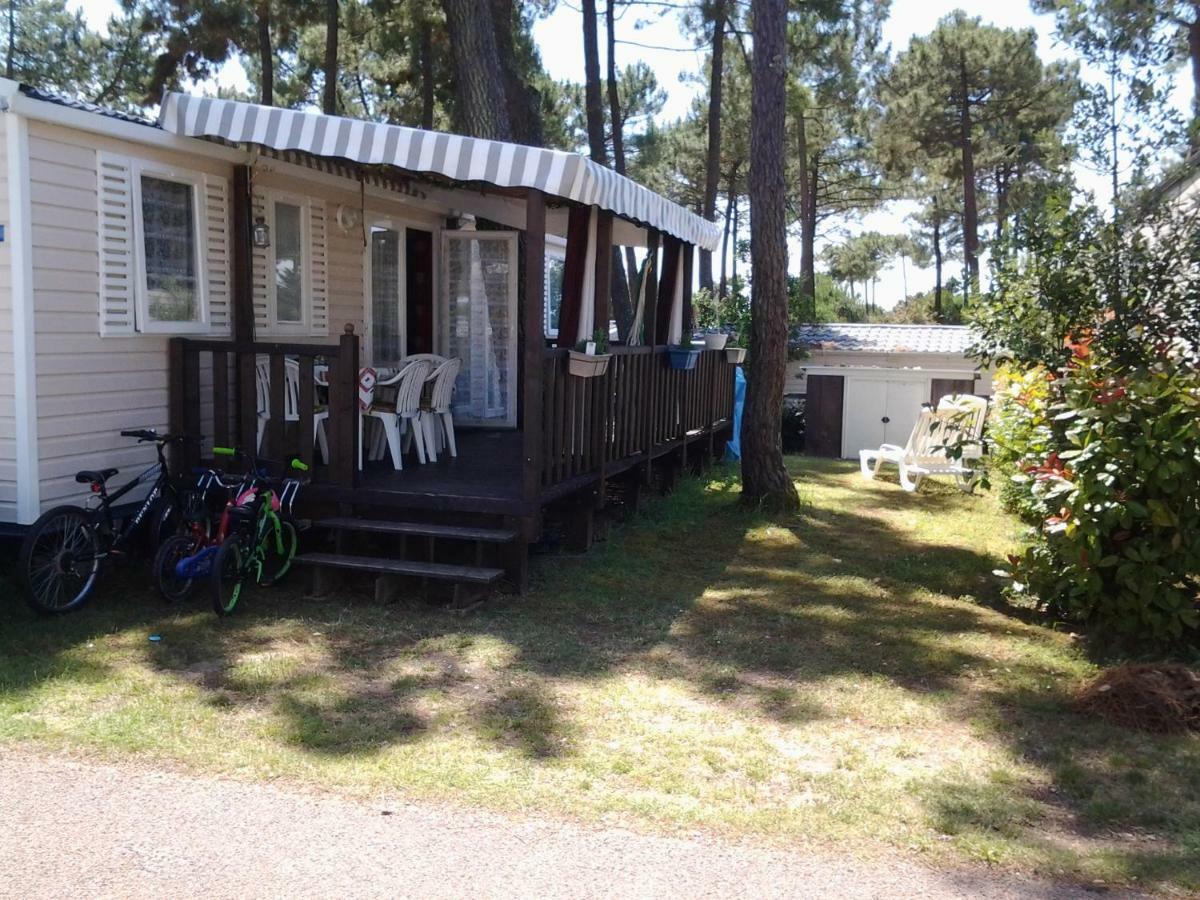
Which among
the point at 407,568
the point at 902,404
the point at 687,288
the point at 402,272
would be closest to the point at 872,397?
the point at 902,404

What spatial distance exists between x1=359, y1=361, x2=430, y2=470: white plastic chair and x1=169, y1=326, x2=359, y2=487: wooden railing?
64cm

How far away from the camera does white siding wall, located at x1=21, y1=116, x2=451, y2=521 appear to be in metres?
5.66

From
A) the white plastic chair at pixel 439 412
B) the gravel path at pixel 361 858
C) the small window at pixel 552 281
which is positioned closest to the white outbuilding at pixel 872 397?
the small window at pixel 552 281

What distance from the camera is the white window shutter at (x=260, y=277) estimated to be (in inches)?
284

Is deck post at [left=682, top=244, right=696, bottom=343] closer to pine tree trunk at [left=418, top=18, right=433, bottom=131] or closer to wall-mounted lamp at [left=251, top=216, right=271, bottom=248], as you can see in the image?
wall-mounted lamp at [left=251, top=216, right=271, bottom=248]

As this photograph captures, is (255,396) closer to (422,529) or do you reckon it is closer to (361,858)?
(422,529)

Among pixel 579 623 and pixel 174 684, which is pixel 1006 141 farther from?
pixel 174 684

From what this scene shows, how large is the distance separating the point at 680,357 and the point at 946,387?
33.1 feet

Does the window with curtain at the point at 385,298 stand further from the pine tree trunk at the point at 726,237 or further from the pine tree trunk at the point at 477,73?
the pine tree trunk at the point at 726,237

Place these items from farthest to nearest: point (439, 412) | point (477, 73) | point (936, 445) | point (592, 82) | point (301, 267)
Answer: point (592, 82), point (477, 73), point (936, 445), point (439, 412), point (301, 267)

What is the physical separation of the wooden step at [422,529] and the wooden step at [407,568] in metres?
0.17

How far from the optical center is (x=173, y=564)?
5.77 metres

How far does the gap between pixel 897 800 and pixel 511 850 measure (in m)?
1.36

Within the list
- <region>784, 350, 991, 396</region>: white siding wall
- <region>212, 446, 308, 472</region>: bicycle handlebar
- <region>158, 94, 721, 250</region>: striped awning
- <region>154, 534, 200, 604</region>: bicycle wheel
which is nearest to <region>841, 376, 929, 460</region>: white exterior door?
<region>784, 350, 991, 396</region>: white siding wall
